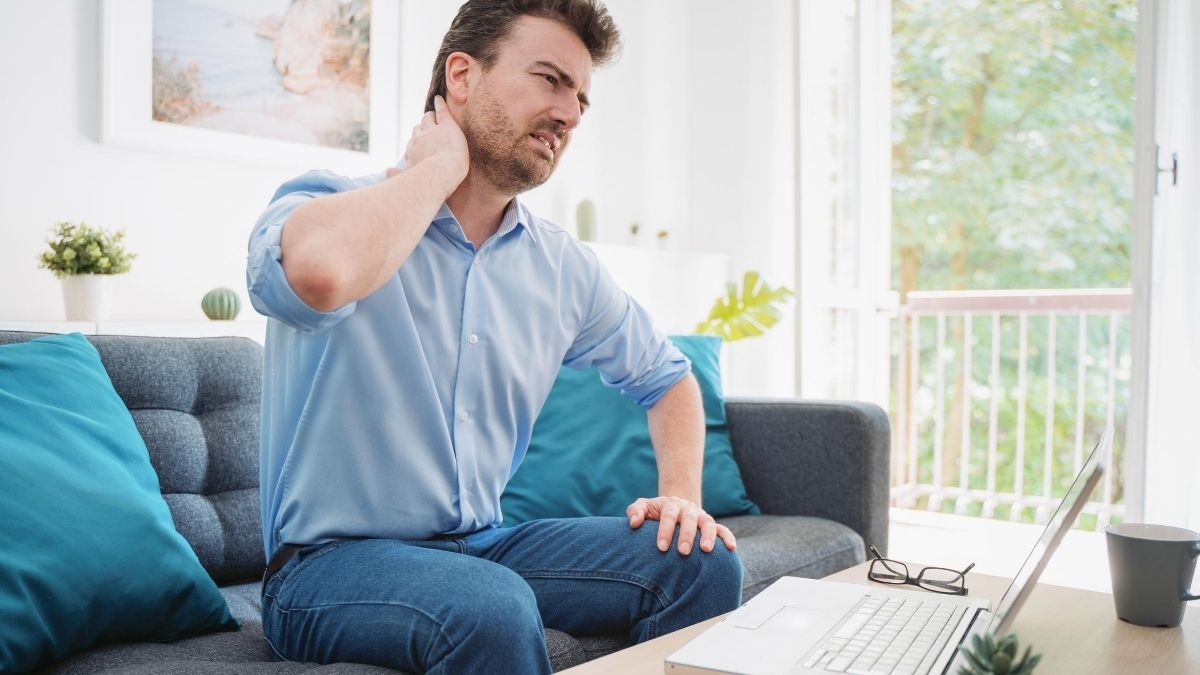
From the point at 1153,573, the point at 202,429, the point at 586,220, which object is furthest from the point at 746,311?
the point at 1153,573

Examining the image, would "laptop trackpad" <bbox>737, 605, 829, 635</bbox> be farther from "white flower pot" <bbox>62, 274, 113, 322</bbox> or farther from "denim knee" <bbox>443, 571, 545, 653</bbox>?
"white flower pot" <bbox>62, 274, 113, 322</bbox>

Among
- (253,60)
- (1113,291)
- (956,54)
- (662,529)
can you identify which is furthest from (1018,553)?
(956,54)

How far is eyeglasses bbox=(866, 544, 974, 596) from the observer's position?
48.3 inches

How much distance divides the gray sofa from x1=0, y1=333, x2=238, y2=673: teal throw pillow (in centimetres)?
4

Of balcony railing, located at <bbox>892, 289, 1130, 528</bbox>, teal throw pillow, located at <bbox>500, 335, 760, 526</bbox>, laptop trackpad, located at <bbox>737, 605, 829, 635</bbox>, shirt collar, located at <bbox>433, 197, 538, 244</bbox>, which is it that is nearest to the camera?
laptop trackpad, located at <bbox>737, 605, 829, 635</bbox>

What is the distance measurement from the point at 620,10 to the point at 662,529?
3.02m

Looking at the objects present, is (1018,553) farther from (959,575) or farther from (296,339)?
(296,339)

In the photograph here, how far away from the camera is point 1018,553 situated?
12.1 ft

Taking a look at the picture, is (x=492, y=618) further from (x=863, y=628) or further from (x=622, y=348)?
(x=622, y=348)

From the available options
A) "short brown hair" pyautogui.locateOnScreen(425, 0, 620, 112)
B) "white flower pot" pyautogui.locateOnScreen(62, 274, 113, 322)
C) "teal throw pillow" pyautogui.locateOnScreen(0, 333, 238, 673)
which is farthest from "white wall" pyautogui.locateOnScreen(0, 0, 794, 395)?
"short brown hair" pyautogui.locateOnScreen(425, 0, 620, 112)

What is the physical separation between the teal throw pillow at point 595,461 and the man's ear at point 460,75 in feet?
2.69

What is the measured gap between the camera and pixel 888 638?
92cm

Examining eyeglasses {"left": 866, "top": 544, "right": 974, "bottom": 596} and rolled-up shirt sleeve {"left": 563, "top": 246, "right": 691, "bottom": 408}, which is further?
rolled-up shirt sleeve {"left": 563, "top": 246, "right": 691, "bottom": 408}

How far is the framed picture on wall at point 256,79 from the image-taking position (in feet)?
7.63
